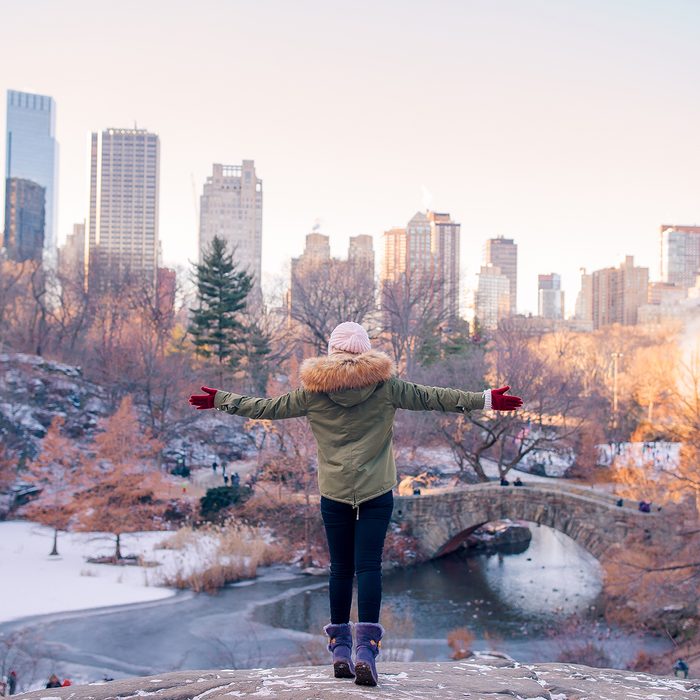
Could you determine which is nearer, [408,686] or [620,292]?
[408,686]

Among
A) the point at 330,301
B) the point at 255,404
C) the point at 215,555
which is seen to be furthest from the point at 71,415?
the point at 255,404

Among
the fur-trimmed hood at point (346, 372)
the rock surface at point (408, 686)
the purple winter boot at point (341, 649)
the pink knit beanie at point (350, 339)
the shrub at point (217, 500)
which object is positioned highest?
the pink knit beanie at point (350, 339)

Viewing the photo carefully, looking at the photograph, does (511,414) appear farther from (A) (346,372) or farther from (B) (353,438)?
(A) (346,372)

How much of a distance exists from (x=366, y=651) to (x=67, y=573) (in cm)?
1822

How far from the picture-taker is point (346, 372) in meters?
4.02

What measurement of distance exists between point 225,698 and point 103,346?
113 ft

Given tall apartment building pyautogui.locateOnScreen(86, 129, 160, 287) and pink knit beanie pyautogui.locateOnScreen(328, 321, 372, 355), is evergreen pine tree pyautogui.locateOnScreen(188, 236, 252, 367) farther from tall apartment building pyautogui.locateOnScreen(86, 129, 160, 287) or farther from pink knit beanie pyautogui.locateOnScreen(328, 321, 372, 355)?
tall apartment building pyautogui.locateOnScreen(86, 129, 160, 287)

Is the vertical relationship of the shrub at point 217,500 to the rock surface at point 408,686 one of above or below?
below

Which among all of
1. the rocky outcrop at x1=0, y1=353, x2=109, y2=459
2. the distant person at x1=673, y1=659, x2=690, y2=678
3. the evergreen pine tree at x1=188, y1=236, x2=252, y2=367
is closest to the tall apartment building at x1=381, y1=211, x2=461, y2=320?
the evergreen pine tree at x1=188, y1=236, x2=252, y2=367

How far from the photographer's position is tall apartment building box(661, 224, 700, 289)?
118 metres

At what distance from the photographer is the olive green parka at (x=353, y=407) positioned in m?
4.00

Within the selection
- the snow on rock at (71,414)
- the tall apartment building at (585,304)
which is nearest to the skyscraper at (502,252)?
the tall apartment building at (585,304)

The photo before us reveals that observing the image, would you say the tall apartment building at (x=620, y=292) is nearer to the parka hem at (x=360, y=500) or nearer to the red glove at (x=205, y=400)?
the parka hem at (x=360, y=500)

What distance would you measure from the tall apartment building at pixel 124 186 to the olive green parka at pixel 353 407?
132 m
